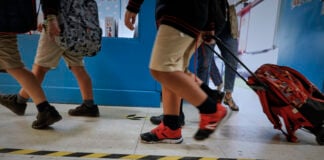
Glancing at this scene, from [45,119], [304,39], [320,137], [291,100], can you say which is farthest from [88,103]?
[304,39]

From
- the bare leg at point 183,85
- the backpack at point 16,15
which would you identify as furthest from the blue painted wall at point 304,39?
the backpack at point 16,15

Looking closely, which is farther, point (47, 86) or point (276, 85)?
point (47, 86)

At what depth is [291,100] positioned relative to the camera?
140 centimetres

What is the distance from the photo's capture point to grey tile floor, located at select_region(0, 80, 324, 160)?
1.15 metres

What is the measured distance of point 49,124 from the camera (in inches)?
56.1

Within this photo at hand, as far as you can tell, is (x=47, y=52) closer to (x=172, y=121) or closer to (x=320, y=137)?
(x=172, y=121)

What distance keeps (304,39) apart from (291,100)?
118cm

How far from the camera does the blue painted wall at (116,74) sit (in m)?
2.18

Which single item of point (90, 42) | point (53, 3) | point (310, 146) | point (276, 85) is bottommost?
point (310, 146)

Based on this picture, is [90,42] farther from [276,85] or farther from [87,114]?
[276,85]

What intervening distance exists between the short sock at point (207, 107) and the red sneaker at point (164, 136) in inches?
11.0

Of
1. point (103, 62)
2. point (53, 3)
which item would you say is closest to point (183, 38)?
point (53, 3)

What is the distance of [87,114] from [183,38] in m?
1.01

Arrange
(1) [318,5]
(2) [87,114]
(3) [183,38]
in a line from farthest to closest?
(1) [318,5], (2) [87,114], (3) [183,38]
